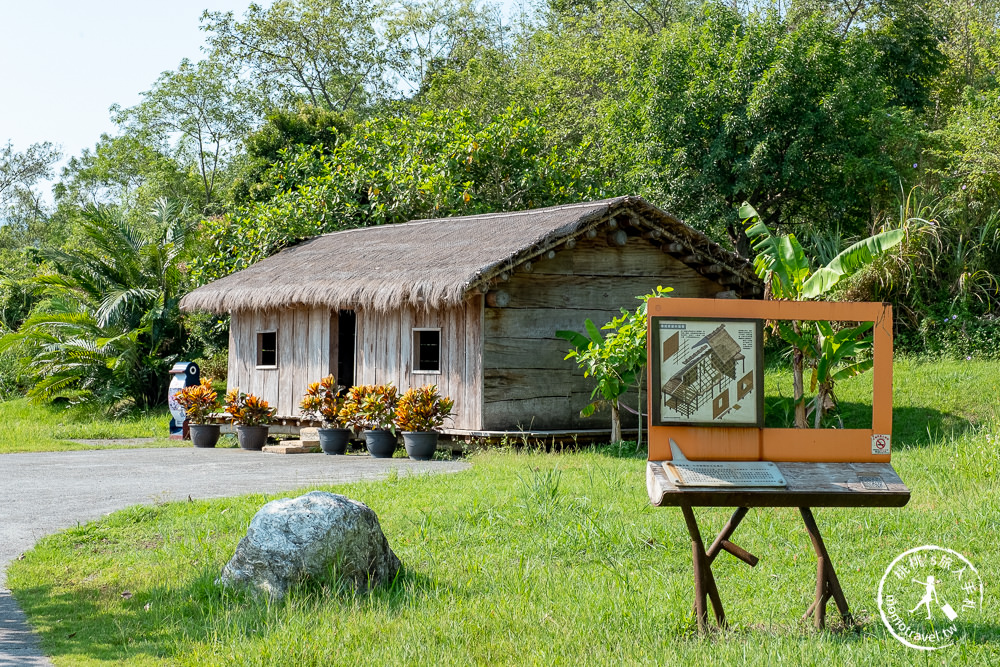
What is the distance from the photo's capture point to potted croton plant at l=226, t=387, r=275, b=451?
1745cm

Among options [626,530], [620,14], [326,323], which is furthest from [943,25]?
[626,530]

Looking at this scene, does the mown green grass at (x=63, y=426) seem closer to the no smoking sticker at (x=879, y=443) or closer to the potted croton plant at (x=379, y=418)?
the potted croton plant at (x=379, y=418)

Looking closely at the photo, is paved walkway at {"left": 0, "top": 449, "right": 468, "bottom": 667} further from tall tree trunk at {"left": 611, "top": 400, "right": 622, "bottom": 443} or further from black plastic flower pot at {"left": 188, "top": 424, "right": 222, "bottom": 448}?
tall tree trunk at {"left": 611, "top": 400, "right": 622, "bottom": 443}

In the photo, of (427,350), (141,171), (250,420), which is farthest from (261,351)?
(141,171)

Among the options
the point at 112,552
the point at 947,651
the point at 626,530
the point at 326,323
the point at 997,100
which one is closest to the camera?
the point at 947,651

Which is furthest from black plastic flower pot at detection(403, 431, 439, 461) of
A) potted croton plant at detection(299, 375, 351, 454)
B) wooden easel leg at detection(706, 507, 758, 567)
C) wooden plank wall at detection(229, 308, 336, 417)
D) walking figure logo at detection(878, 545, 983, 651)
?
wooden easel leg at detection(706, 507, 758, 567)

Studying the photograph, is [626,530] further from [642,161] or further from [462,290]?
[642,161]

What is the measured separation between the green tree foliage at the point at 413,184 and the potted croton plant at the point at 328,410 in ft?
20.9

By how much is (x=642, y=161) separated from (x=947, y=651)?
1762 cm

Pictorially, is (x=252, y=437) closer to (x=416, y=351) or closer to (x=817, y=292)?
(x=416, y=351)

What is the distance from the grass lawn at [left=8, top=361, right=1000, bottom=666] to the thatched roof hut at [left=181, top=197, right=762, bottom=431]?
434 cm

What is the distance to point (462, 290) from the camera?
13.8 metres

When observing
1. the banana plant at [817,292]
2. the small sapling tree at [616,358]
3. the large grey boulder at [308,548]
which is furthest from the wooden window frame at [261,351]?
the large grey boulder at [308,548]

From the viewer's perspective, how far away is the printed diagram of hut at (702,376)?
5.13 m
